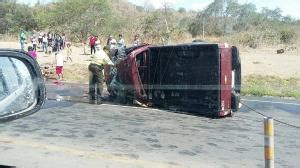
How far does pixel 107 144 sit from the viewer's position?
314 inches

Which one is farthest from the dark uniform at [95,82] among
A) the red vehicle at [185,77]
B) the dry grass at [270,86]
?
the dry grass at [270,86]

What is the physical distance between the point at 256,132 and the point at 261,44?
29693 millimetres

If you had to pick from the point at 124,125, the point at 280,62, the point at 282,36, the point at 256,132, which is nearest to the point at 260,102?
the point at 256,132

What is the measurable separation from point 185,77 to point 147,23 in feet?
104

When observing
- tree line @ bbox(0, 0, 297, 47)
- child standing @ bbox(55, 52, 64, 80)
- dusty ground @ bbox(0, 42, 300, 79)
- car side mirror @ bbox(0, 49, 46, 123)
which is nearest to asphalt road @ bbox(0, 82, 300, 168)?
car side mirror @ bbox(0, 49, 46, 123)

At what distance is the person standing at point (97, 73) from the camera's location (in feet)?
43.5

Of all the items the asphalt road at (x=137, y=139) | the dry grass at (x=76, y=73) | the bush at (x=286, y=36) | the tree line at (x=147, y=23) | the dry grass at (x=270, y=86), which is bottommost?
the asphalt road at (x=137, y=139)

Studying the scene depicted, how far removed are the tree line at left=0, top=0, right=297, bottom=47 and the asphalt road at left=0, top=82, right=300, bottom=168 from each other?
2812 cm

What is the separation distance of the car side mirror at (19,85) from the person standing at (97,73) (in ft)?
34.0

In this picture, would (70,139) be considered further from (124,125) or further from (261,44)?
(261,44)

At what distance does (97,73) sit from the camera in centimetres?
1339

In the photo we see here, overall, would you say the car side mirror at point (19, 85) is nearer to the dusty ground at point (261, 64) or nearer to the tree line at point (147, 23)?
the dusty ground at point (261, 64)

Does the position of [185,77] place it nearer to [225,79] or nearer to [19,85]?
[225,79]

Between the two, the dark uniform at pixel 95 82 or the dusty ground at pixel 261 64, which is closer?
the dark uniform at pixel 95 82
